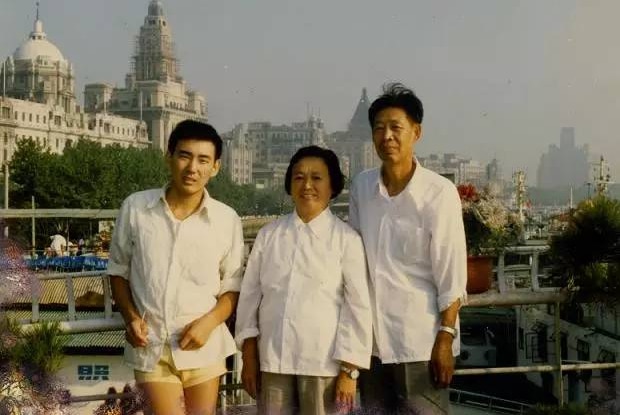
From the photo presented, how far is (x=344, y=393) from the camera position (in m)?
2.30

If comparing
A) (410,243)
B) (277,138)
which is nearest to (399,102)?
(410,243)

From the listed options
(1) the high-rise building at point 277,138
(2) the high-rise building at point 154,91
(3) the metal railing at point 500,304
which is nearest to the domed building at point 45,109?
(2) the high-rise building at point 154,91

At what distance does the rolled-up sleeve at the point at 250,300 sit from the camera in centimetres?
236

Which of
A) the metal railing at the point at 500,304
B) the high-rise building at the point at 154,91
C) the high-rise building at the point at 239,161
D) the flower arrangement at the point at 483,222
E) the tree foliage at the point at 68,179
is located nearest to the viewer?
the metal railing at the point at 500,304

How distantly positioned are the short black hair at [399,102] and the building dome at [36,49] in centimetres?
7568

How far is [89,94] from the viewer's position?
8912 cm

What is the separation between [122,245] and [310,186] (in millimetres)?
562

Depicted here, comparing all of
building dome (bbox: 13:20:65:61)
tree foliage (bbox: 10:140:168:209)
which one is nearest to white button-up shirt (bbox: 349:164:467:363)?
tree foliage (bbox: 10:140:168:209)

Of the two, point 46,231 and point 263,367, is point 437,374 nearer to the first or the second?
point 263,367

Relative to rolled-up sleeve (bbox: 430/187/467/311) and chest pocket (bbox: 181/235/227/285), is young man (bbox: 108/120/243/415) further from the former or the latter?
rolled-up sleeve (bbox: 430/187/467/311)

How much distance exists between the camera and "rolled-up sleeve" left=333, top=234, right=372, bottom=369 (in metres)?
2.29

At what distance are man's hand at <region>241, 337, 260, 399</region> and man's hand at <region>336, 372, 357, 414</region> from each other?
0.76 ft

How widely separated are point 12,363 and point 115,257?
1.52 feet

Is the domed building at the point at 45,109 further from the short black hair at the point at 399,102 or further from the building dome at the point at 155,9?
the short black hair at the point at 399,102
